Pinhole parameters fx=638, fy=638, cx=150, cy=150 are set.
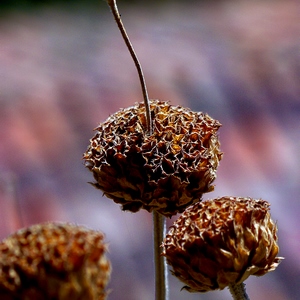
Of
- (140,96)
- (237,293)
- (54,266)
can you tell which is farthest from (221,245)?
(140,96)

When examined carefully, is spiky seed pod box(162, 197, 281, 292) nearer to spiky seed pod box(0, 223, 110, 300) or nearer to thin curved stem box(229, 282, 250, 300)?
thin curved stem box(229, 282, 250, 300)

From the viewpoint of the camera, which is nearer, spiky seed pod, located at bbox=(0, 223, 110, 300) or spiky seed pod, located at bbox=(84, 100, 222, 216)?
spiky seed pod, located at bbox=(0, 223, 110, 300)

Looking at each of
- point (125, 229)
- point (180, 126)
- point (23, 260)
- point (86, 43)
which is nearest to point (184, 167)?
point (180, 126)

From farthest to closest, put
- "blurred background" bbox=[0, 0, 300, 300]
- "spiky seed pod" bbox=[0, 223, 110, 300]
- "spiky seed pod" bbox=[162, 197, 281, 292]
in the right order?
"blurred background" bbox=[0, 0, 300, 300] < "spiky seed pod" bbox=[162, 197, 281, 292] < "spiky seed pod" bbox=[0, 223, 110, 300]

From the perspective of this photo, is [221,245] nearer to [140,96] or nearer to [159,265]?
[159,265]

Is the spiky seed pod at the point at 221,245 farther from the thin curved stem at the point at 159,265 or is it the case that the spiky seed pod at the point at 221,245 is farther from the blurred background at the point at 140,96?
the blurred background at the point at 140,96

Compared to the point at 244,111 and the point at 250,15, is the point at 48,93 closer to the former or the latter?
the point at 244,111

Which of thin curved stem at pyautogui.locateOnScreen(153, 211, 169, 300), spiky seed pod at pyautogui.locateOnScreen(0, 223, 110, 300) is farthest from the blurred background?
spiky seed pod at pyautogui.locateOnScreen(0, 223, 110, 300)
